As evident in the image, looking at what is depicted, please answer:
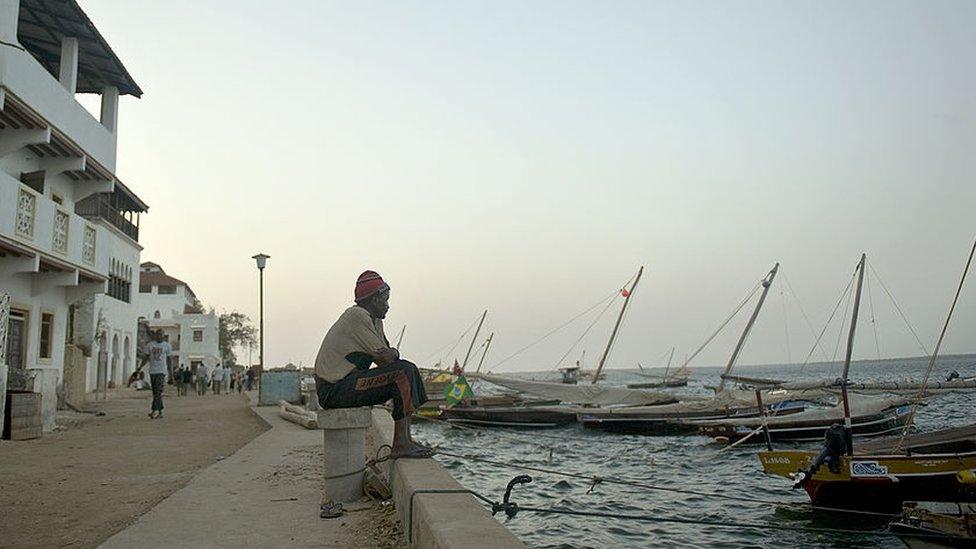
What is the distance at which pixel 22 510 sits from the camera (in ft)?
21.1

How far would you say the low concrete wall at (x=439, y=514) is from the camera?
134 inches

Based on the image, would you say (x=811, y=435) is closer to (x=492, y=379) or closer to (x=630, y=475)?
(x=630, y=475)

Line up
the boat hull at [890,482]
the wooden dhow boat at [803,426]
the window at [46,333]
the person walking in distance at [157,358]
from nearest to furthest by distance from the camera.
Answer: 1. the boat hull at [890,482]
2. the person walking in distance at [157,358]
3. the window at [46,333]
4. the wooden dhow boat at [803,426]

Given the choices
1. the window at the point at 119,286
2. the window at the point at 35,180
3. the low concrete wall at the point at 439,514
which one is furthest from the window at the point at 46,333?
the window at the point at 119,286

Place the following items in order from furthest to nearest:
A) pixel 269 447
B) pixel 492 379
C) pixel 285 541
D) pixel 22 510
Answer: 1. pixel 492 379
2. pixel 269 447
3. pixel 22 510
4. pixel 285 541

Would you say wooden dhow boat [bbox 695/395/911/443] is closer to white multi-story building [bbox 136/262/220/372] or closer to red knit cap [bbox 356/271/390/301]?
red knit cap [bbox 356/271/390/301]

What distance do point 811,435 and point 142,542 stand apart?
925 inches

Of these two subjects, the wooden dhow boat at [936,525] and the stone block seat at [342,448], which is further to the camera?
the wooden dhow boat at [936,525]

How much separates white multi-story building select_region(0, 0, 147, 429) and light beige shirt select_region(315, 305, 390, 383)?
10.6 metres

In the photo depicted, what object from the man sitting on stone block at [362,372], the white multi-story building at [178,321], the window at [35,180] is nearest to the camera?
the man sitting on stone block at [362,372]

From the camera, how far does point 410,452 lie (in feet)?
19.5

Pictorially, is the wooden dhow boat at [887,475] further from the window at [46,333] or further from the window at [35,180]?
the window at [35,180]

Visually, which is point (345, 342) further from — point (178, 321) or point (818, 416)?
point (178, 321)

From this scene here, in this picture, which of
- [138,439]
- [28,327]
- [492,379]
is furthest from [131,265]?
[138,439]
